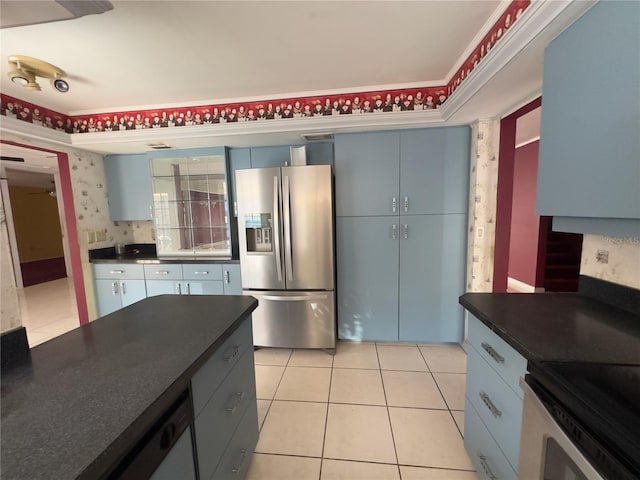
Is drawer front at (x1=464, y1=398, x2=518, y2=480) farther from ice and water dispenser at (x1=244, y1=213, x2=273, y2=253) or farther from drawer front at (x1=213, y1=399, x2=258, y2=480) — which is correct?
ice and water dispenser at (x1=244, y1=213, x2=273, y2=253)

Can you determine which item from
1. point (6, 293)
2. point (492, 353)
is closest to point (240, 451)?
point (6, 293)

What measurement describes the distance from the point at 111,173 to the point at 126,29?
2170 mm

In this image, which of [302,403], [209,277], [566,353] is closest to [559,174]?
[566,353]

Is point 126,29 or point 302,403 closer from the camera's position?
point 126,29

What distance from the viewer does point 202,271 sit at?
2.85 m

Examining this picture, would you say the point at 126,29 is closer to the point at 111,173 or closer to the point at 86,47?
the point at 86,47

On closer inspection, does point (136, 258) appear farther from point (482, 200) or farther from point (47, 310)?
point (482, 200)

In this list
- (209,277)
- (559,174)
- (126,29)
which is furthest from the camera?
(209,277)

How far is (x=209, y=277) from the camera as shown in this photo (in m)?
2.84

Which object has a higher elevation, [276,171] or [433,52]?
[433,52]

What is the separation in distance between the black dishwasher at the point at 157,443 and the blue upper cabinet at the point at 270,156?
7.81 feet

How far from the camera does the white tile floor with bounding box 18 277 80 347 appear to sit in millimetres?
3270

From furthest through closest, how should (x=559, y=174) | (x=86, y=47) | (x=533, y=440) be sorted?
(x=86, y=47) → (x=559, y=174) → (x=533, y=440)

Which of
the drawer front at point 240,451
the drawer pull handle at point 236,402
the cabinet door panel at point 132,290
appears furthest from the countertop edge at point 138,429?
the cabinet door panel at point 132,290
